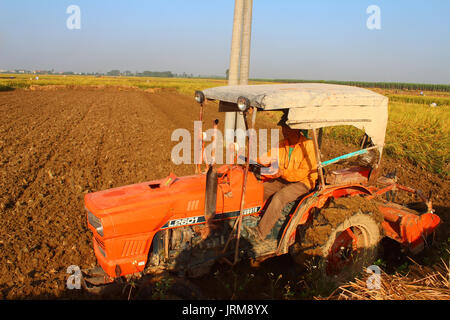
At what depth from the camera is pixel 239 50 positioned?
7.08 m

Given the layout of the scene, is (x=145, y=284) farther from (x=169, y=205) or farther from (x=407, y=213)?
(x=407, y=213)

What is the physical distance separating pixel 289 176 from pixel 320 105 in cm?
92

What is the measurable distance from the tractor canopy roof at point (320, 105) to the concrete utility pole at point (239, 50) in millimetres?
3685

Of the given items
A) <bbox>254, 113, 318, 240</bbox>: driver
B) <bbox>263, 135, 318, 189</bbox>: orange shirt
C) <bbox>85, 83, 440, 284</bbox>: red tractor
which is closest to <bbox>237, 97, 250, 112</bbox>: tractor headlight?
<bbox>85, 83, 440, 284</bbox>: red tractor

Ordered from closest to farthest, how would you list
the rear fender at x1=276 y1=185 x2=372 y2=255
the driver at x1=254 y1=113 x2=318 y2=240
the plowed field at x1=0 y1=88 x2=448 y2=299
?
1. the rear fender at x1=276 y1=185 x2=372 y2=255
2. the driver at x1=254 y1=113 x2=318 y2=240
3. the plowed field at x1=0 y1=88 x2=448 y2=299

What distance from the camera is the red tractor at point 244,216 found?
9.29 feet

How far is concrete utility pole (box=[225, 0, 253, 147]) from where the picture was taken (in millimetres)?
6738

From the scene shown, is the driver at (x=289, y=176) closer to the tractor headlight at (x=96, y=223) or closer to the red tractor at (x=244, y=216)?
the red tractor at (x=244, y=216)

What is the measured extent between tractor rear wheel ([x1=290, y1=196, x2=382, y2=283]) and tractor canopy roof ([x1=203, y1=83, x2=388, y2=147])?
803 millimetres

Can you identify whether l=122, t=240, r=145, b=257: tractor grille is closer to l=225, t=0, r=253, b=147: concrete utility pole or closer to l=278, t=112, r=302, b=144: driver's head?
l=278, t=112, r=302, b=144: driver's head

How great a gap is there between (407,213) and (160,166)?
5398mm

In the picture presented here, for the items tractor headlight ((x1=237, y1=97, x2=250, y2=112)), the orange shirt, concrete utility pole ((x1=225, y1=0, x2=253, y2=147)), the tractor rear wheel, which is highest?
concrete utility pole ((x1=225, y1=0, x2=253, y2=147))
